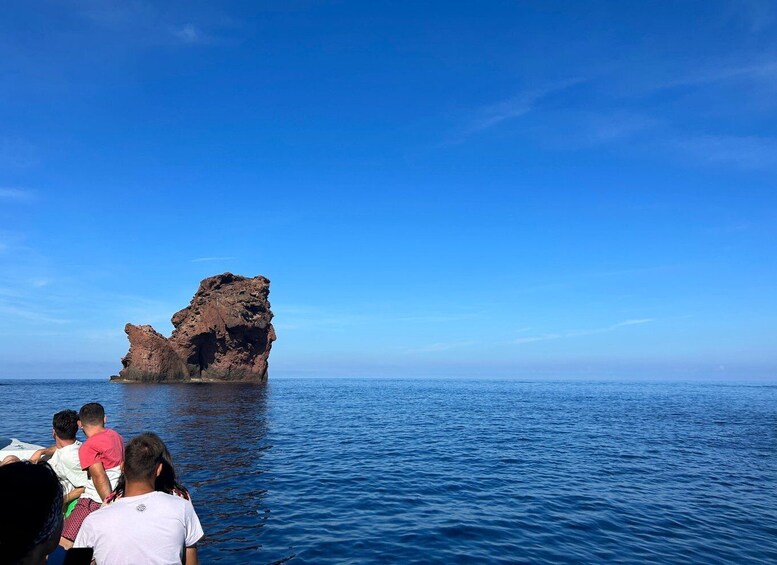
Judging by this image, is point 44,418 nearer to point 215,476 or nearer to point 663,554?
point 215,476

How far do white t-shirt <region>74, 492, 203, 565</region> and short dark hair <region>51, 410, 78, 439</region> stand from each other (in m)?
3.87

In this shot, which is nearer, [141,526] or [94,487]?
[141,526]

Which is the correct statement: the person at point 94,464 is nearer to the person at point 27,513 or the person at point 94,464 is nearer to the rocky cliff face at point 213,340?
the person at point 27,513

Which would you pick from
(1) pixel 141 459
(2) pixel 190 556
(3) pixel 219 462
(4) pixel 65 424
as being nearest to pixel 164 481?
(1) pixel 141 459

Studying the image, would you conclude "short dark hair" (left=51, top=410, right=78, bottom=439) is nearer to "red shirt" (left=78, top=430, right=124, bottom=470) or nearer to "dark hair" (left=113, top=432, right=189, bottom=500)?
"red shirt" (left=78, top=430, right=124, bottom=470)

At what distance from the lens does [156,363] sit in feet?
330

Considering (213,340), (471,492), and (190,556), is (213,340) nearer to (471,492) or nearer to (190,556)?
(471,492)

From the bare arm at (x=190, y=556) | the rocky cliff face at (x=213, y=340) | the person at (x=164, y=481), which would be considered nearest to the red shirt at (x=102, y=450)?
the person at (x=164, y=481)

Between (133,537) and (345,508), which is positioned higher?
(133,537)

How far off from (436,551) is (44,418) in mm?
36838

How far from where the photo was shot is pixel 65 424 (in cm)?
777

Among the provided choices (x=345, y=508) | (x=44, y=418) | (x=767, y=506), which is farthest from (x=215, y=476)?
(x=44, y=418)

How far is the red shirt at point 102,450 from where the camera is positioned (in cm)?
700

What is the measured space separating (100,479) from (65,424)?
4.88ft
